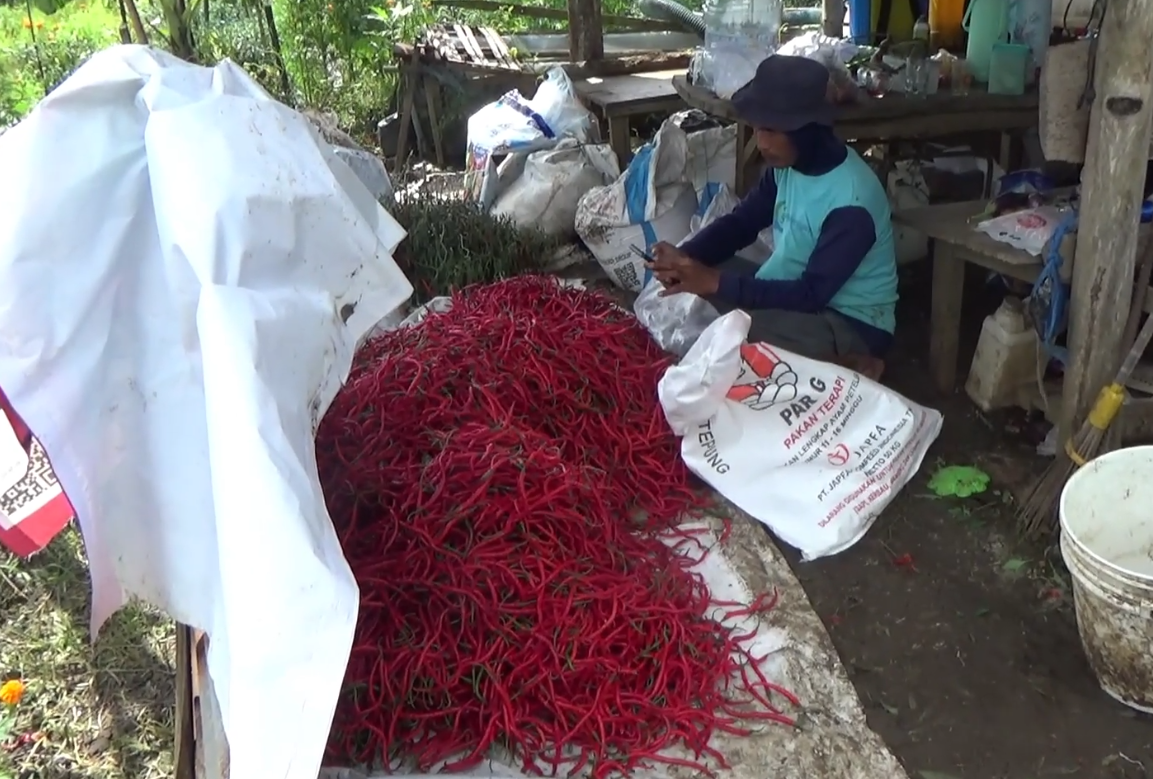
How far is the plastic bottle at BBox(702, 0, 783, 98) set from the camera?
4.25m

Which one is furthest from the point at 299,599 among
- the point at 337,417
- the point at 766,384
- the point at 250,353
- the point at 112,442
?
the point at 766,384

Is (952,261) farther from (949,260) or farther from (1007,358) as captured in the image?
(1007,358)

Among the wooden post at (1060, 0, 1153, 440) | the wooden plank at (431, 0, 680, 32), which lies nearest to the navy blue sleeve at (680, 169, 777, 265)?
the wooden post at (1060, 0, 1153, 440)

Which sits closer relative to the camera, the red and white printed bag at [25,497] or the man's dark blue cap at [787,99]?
the red and white printed bag at [25,497]

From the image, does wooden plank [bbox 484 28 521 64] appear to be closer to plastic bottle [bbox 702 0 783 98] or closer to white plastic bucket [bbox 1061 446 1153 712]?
plastic bottle [bbox 702 0 783 98]

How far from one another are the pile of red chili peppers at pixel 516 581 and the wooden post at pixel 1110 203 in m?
1.12

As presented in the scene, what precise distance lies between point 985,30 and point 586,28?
2506 millimetres

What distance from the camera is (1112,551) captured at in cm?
237

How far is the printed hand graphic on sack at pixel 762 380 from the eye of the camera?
2.86 meters

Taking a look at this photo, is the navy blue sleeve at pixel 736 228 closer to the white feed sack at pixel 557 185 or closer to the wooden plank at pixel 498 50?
the white feed sack at pixel 557 185

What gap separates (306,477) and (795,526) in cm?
175

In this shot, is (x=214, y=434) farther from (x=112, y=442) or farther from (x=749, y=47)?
(x=749, y=47)

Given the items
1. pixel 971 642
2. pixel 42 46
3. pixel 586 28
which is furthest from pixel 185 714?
pixel 42 46

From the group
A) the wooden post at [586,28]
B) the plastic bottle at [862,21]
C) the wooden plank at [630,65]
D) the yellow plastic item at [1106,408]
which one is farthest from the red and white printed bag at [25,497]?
the wooden post at [586,28]
